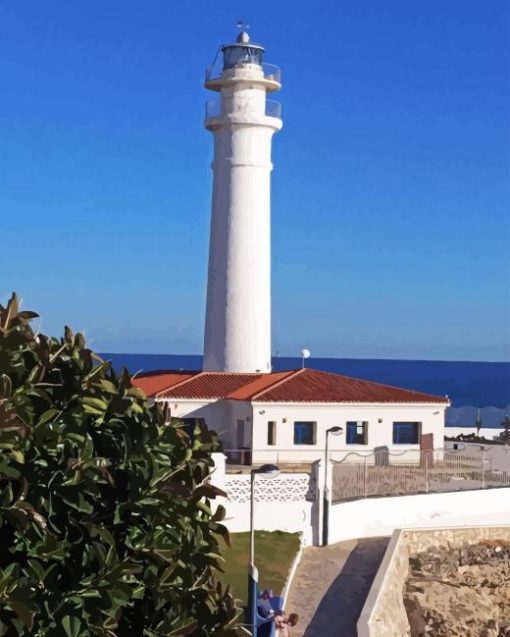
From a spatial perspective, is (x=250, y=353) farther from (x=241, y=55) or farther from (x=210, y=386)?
(x=241, y=55)

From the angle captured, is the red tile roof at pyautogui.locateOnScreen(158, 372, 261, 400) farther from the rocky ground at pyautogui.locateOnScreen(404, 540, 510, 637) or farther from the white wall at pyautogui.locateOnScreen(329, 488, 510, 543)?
the rocky ground at pyautogui.locateOnScreen(404, 540, 510, 637)

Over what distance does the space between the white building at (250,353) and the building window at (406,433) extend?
0.09ft

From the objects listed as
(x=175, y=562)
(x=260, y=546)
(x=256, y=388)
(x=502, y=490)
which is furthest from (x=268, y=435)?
(x=175, y=562)

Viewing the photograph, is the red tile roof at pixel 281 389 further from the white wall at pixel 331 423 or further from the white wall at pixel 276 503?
the white wall at pixel 276 503

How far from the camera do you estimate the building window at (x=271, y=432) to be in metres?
32.9

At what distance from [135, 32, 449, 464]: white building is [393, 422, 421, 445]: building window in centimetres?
3

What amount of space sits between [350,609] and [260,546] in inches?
161

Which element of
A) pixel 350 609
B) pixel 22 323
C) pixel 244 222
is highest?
pixel 244 222

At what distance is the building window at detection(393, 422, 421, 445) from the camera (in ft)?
113

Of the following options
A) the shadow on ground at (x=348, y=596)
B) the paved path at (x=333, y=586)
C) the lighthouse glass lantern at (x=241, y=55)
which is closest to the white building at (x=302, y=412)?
the paved path at (x=333, y=586)

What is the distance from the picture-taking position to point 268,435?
33031 millimetres

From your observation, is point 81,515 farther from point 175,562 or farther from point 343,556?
point 343,556

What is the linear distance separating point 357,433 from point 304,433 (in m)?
1.66

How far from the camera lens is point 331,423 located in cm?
3359
